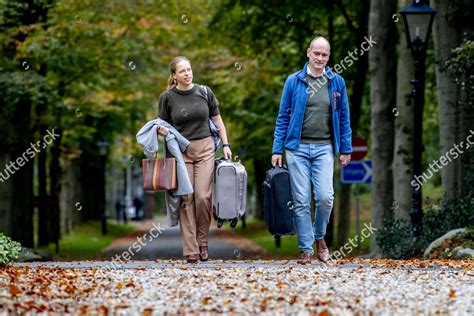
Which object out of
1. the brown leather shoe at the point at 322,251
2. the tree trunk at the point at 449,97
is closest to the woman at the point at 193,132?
the brown leather shoe at the point at 322,251

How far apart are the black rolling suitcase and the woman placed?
870 millimetres

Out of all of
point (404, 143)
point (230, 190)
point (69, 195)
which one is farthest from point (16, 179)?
point (230, 190)

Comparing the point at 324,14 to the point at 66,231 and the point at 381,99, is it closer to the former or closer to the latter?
the point at 381,99

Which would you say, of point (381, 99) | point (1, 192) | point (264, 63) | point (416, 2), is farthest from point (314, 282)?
point (264, 63)

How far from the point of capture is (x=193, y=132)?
1226 centimetres

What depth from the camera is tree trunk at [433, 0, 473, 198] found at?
1958cm

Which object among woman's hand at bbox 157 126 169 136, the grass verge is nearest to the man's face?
woman's hand at bbox 157 126 169 136

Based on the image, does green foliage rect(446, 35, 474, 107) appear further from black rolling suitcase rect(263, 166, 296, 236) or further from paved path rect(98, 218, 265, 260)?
paved path rect(98, 218, 265, 260)

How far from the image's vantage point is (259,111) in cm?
3416

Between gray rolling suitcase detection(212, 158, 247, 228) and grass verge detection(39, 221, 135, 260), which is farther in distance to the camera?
grass verge detection(39, 221, 135, 260)

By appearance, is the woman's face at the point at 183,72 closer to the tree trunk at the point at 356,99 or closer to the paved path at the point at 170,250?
the tree trunk at the point at 356,99

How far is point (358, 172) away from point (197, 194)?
45.3 feet

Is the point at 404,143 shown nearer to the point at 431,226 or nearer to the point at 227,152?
the point at 431,226

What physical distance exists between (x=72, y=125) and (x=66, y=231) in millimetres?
8506
